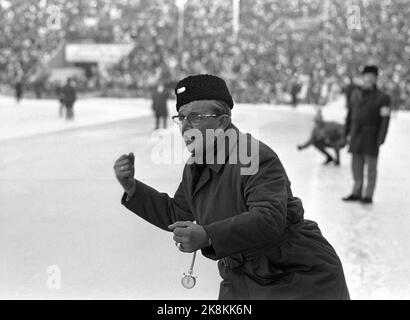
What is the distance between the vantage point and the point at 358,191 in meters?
7.03

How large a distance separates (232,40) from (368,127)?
112 feet

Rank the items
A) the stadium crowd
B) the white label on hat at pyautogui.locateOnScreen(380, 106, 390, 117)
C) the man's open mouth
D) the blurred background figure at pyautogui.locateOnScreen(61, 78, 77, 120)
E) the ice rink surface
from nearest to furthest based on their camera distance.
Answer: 1. the man's open mouth
2. the ice rink surface
3. the white label on hat at pyautogui.locateOnScreen(380, 106, 390, 117)
4. the blurred background figure at pyautogui.locateOnScreen(61, 78, 77, 120)
5. the stadium crowd

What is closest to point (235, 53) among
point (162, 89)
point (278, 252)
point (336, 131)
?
point (162, 89)

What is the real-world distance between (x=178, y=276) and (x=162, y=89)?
1410cm

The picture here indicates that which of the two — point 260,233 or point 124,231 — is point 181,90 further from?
point 124,231

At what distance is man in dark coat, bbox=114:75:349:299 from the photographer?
69.0 inches

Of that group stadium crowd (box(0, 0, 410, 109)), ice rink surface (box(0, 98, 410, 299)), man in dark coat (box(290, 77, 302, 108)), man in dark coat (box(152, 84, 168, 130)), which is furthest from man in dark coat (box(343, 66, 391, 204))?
man in dark coat (box(290, 77, 302, 108))

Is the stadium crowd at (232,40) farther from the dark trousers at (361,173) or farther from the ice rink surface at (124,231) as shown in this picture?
the dark trousers at (361,173)

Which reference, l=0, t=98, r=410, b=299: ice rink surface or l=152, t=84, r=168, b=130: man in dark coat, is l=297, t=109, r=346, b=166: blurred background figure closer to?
l=0, t=98, r=410, b=299: ice rink surface

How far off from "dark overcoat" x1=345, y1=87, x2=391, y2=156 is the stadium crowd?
783 inches

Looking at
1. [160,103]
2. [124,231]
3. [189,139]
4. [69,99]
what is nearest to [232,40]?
[69,99]

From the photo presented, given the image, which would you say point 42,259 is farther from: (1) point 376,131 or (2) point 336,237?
(1) point 376,131

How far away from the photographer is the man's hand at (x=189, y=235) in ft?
5.62

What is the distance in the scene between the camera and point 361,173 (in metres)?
7.11
